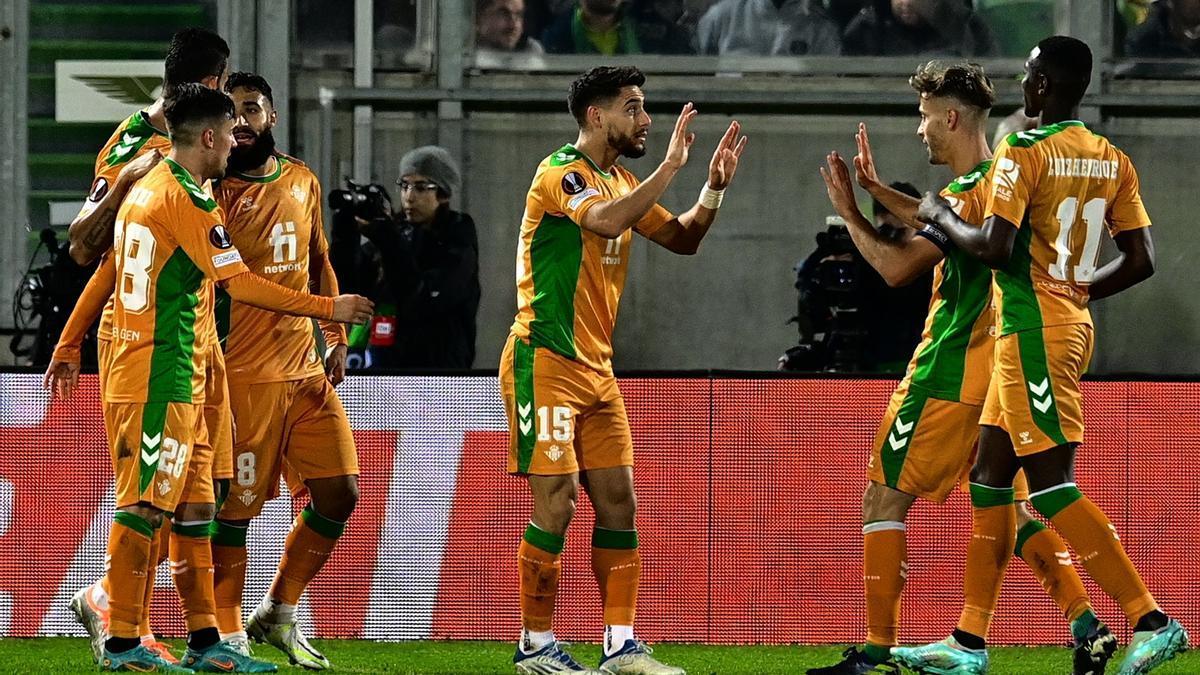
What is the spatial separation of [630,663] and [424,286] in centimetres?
352

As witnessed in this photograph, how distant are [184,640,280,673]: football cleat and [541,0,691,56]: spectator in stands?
5.17 metres

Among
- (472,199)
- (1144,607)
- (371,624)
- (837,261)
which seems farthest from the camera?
(472,199)

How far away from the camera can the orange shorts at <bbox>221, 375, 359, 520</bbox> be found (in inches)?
281

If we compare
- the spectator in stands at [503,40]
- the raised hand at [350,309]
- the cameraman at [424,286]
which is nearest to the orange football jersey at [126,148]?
the raised hand at [350,309]

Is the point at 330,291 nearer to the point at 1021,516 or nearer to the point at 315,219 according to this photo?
the point at 315,219

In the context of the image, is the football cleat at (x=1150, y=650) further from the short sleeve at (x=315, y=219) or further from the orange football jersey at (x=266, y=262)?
the short sleeve at (x=315, y=219)

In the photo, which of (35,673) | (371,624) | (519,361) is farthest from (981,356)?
(35,673)

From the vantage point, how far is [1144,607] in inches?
235

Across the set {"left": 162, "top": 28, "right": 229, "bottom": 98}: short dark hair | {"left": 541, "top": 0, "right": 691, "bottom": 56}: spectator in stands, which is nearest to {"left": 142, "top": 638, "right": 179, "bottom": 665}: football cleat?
{"left": 162, "top": 28, "right": 229, "bottom": 98}: short dark hair

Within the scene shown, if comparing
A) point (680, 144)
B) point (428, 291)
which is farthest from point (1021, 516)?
point (428, 291)

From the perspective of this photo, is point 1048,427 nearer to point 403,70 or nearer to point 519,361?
point 519,361

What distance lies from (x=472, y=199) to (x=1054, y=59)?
204 inches

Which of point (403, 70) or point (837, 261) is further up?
point (403, 70)

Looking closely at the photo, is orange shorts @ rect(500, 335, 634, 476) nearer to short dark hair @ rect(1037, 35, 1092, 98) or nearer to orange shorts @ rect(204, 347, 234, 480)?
orange shorts @ rect(204, 347, 234, 480)
